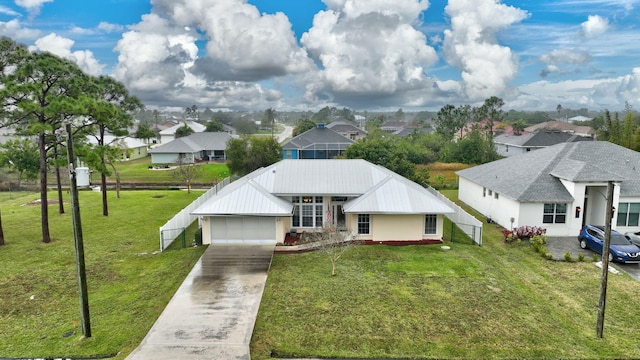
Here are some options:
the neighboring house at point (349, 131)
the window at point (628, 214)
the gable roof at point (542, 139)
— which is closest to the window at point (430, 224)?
the window at point (628, 214)

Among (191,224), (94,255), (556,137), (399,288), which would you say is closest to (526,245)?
(399,288)

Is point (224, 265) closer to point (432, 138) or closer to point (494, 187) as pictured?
point (494, 187)

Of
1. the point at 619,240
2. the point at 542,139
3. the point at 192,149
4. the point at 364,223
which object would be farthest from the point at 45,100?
the point at 542,139

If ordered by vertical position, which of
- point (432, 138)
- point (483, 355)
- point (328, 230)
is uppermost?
point (432, 138)

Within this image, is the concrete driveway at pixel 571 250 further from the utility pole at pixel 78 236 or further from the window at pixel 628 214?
the utility pole at pixel 78 236

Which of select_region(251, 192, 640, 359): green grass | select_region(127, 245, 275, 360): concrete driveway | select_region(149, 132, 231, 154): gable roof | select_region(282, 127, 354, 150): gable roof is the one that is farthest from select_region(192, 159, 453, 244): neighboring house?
select_region(149, 132, 231, 154): gable roof

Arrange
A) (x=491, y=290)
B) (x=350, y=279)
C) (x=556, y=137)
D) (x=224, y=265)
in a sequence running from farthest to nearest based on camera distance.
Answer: (x=556, y=137)
(x=224, y=265)
(x=350, y=279)
(x=491, y=290)
